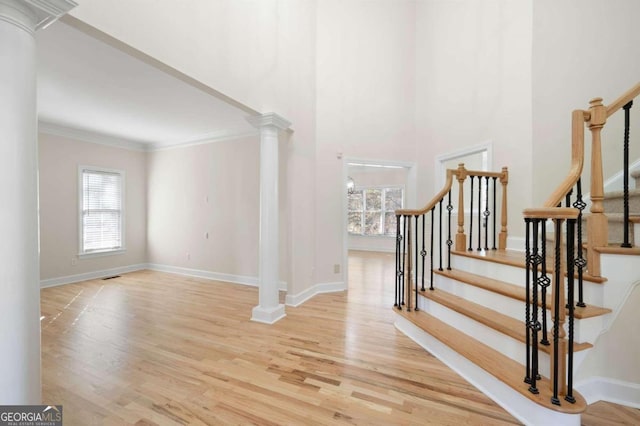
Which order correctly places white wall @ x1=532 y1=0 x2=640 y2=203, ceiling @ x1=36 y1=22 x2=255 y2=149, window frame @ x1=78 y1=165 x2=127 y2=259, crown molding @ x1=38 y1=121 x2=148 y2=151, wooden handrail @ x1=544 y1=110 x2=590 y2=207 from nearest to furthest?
wooden handrail @ x1=544 y1=110 x2=590 y2=207, ceiling @ x1=36 y1=22 x2=255 y2=149, white wall @ x1=532 y1=0 x2=640 y2=203, crown molding @ x1=38 y1=121 x2=148 y2=151, window frame @ x1=78 y1=165 x2=127 y2=259

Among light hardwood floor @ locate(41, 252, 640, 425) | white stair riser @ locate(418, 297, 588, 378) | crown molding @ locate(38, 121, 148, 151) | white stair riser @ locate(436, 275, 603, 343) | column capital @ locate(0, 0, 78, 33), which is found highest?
crown molding @ locate(38, 121, 148, 151)

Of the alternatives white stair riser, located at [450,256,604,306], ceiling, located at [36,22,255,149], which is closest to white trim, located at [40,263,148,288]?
ceiling, located at [36,22,255,149]

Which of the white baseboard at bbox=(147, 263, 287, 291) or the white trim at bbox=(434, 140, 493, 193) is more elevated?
the white trim at bbox=(434, 140, 493, 193)

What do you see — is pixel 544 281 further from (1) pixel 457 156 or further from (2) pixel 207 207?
(2) pixel 207 207

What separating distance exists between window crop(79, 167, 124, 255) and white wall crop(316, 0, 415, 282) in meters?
4.31

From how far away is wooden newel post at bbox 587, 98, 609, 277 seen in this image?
1689 mm

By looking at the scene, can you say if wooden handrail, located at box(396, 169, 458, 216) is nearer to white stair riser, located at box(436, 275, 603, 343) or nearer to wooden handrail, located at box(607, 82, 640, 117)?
white stair riser, located at box(436, 275, 603, 343)

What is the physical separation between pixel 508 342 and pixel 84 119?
6062 millimetres

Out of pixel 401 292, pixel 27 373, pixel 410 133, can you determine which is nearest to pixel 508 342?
pixel 401 292

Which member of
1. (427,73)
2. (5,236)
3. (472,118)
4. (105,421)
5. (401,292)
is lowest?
(105,421)

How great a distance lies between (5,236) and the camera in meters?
1.13

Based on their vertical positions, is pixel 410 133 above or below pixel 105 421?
above

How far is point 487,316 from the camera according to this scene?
2016 millimetres

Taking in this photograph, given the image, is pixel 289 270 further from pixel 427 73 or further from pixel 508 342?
pixel 427 73
